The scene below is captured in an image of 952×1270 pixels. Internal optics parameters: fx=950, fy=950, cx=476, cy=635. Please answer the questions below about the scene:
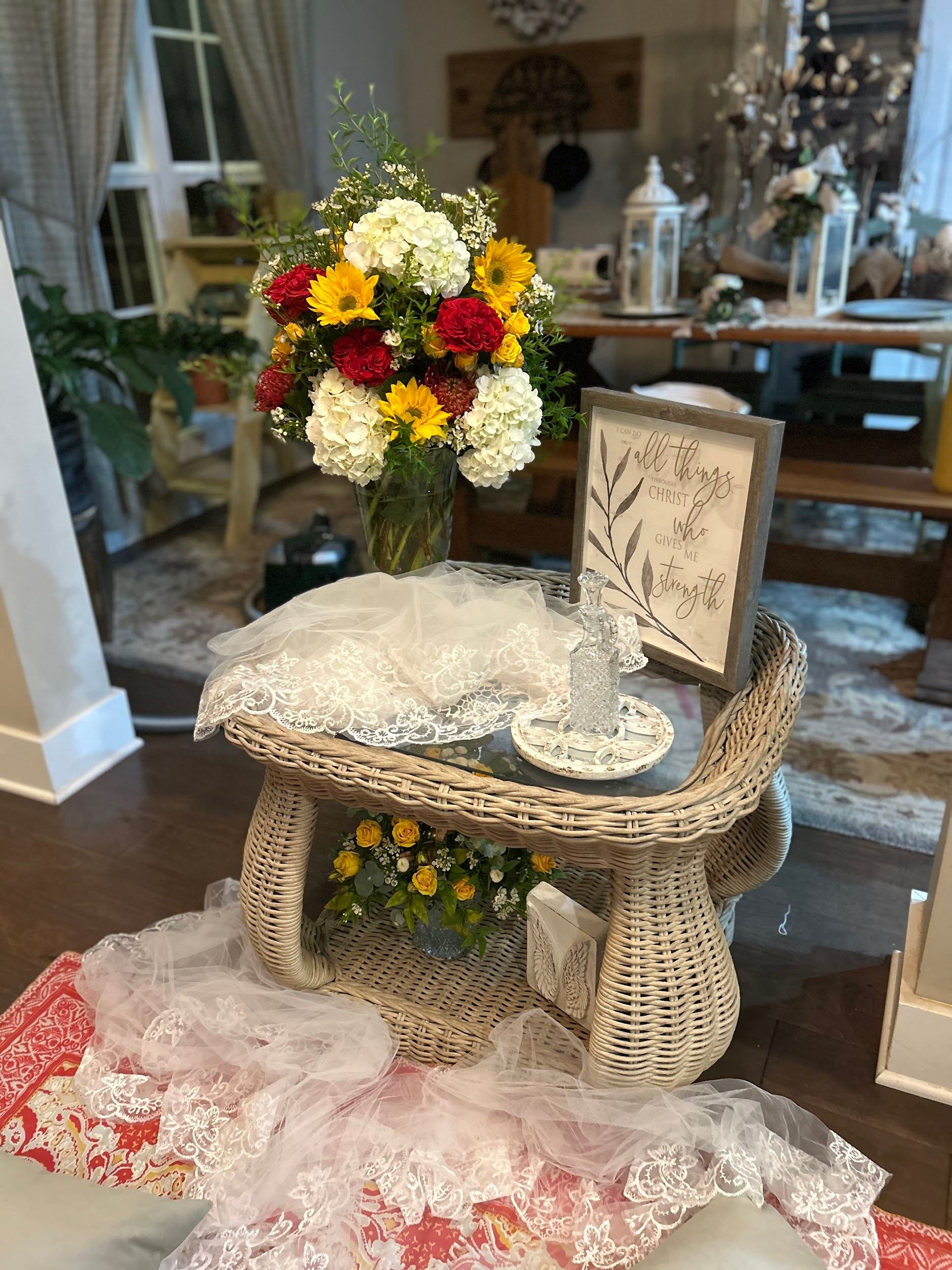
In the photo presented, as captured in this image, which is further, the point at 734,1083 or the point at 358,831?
the point at 358,831

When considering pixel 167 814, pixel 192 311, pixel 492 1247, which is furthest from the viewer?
pixel 192 311

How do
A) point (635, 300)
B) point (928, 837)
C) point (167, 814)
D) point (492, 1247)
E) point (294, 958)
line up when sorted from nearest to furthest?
point (492, 1247) < point (294, 958) < point (928, 837) < point (167, 814) < point (635, 300)

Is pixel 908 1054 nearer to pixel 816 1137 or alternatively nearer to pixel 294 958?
pixel 816 1137

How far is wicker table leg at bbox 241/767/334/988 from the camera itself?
1331 millimetres

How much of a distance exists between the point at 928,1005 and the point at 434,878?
741 mm

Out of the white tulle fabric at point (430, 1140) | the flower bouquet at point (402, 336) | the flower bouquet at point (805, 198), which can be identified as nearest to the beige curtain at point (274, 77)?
the flower bouquet at point (805, 198)

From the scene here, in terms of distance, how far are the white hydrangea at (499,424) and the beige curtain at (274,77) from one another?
319cm

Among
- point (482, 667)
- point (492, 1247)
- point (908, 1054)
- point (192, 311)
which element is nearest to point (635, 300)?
point (192, 311)

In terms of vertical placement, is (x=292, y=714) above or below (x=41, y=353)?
below

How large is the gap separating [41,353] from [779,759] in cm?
211

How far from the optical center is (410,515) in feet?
4.57

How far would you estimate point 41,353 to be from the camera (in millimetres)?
2408

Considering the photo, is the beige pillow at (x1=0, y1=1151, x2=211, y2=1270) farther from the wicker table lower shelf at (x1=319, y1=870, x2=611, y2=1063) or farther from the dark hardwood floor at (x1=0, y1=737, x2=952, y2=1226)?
the dark hardwood floor at (x1=0, y1=737, x2=952, y2=1226)

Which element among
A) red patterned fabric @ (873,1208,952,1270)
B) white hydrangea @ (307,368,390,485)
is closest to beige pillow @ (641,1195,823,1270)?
red patterned fabric @ (873,1208,952,1270)
